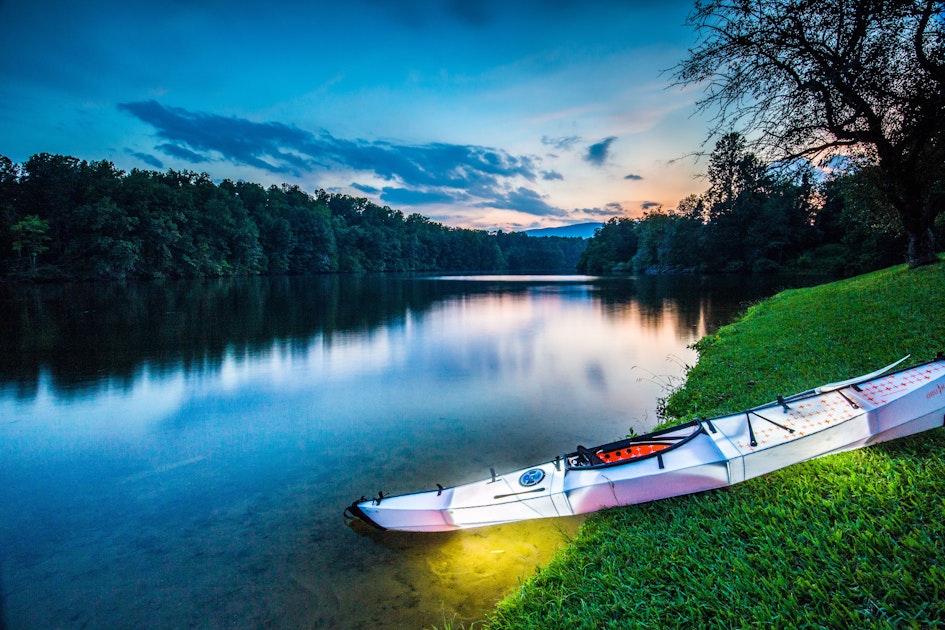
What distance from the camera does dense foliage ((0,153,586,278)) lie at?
158 ft

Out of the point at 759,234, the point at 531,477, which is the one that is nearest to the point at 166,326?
the point at 531,477

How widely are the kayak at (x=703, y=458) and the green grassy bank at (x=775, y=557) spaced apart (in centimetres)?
18

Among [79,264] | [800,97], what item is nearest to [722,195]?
[800,97]

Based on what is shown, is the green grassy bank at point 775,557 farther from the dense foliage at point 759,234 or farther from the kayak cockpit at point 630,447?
the dense foliage at point 759,234

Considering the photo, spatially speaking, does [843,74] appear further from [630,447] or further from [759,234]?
[759,234]

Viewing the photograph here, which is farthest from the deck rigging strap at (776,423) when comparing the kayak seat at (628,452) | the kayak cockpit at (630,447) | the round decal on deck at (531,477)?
the round decal on deck at (531,477)

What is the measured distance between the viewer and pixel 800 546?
2.97 m

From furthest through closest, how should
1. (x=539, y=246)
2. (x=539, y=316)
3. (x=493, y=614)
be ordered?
(x=539, y=246)
(x=539, y=316)
(x=493, y=614)

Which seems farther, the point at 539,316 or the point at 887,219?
the point at 539,316

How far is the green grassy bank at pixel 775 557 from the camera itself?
98.7 inches

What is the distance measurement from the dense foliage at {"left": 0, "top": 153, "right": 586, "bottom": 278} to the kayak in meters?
59.7

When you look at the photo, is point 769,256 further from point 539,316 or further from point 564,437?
point 564,437

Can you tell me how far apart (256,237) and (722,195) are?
72.0 meters

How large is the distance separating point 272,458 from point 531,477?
4315 mm
